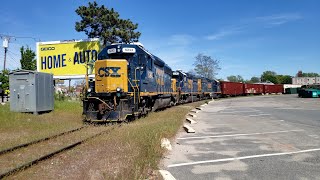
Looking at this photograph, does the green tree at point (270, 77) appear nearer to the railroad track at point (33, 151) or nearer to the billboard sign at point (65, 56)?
the billboard sign at point (65, 56)

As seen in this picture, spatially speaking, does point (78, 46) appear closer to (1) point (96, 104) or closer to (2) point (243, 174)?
(1) point (96, 104)

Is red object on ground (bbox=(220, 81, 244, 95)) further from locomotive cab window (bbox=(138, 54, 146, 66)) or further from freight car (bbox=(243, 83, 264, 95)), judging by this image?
locomotive cab window (bbox=(138, 54, 146, 66))

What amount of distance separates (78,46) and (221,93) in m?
34.8

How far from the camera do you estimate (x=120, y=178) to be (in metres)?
5.16

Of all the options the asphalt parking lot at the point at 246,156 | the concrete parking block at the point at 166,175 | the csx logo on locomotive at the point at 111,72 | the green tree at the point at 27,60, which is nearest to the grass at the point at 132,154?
the concrete parking block at the point at 166,175

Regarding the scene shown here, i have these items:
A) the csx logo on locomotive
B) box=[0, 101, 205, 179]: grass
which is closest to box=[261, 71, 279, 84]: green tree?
the csx logo on locomotive

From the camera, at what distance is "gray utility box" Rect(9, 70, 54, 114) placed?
18.3m

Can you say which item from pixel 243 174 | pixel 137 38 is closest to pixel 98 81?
pixel 243 174

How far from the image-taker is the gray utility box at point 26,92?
18344 mm

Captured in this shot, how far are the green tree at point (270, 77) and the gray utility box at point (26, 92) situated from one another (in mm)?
172490

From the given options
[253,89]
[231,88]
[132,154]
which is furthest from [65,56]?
[253,89]

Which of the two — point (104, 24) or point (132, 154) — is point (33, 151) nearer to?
point (132, 154)

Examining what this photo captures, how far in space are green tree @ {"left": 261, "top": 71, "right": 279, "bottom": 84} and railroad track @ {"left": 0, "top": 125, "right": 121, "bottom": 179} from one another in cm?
17928

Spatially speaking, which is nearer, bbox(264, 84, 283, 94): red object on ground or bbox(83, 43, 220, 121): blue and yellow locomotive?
bbox(83, 43, 220, 121): blue and yellow locomotive
